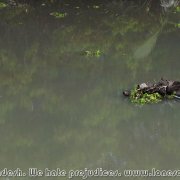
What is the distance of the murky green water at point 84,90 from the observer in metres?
7.77

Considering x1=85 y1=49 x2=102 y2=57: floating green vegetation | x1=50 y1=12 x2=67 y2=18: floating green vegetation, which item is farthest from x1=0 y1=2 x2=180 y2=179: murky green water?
x1=50 y1=12 x2=67 y2=18: floating green vegetation

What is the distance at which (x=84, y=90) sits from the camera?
1032cm

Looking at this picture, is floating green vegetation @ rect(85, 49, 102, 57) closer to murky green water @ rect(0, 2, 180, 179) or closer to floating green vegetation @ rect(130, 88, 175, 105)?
Answer: murky green water @ rect(0, 2, 180, 179)

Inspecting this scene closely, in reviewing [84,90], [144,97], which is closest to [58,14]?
[84,90]

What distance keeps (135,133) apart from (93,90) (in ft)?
7.28

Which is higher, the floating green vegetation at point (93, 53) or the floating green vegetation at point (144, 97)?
the floating green vegetation at point (144, 97)

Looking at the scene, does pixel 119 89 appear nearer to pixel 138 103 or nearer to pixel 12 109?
pixel 138 103

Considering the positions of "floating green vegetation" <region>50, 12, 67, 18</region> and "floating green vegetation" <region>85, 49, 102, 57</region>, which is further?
"floating green vegetation" <region>50, 12, 67, 18</region>

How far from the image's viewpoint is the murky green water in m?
7.77

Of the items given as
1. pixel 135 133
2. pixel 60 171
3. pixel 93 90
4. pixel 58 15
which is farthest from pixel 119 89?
pixel 58 15

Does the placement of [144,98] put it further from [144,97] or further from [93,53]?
[93,53]

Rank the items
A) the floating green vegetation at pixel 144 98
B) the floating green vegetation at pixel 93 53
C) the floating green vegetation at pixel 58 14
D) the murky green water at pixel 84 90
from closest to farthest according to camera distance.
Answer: the murky green water at pixel 84 90, the floating green vegetation at pixel 144 98, the floating green vegetation at pixel 93 53, the floating green vegetation at pixel 58 14

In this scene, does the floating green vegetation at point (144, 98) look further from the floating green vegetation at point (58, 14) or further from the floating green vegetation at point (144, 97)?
the floating green vegetation at point (58, 14)

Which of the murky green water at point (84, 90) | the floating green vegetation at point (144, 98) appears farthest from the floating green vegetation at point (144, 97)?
the murky green water at point (84, 90)
